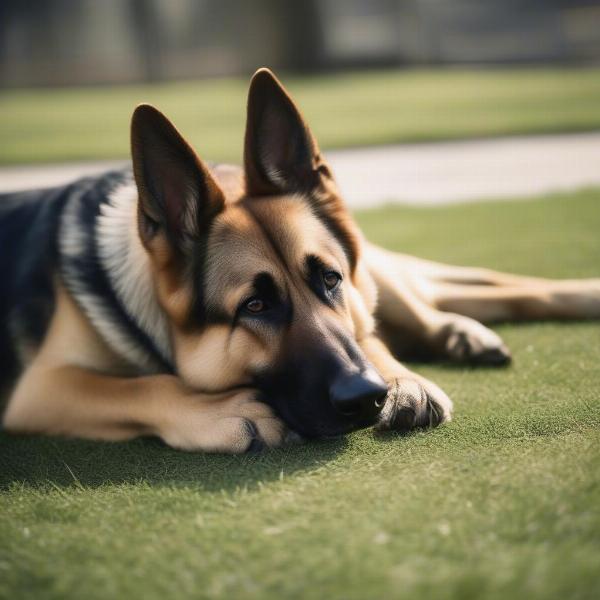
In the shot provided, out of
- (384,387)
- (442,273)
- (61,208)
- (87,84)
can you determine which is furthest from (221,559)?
(87,84)

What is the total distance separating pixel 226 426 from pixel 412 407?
2.42 feet

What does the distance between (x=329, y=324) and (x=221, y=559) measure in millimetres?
1115

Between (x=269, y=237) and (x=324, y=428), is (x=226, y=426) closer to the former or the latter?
(x=324, y=428)

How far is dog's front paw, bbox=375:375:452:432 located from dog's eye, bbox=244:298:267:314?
2.02ft

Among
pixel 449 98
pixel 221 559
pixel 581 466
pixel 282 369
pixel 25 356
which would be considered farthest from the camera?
pixel 449 98

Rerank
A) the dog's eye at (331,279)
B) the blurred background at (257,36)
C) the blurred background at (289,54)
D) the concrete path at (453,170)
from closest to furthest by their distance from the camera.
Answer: the dog's eye at (331,279) → the concrete path at (453,170) → the blurred background at (289,54) → the blurred background at (257,36)

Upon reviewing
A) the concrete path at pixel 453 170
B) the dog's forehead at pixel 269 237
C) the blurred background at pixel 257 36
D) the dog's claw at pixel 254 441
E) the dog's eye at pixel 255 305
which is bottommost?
the concrete path at pixel 453 170

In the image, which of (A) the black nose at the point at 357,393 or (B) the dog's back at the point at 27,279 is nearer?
(A) the black nose at the point at 357,393

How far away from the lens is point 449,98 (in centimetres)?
1961

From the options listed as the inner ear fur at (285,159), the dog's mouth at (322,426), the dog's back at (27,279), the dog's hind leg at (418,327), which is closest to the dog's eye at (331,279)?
the inner ear fur at (285,159)

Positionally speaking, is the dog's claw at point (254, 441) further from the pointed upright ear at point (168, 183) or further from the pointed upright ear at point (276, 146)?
the pointed upright ear at point (276, 146)

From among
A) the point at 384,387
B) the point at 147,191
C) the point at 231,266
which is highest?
the point at 147,191

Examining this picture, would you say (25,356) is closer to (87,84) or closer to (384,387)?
(384,387)

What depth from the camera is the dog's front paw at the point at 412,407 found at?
2998 millimetres
